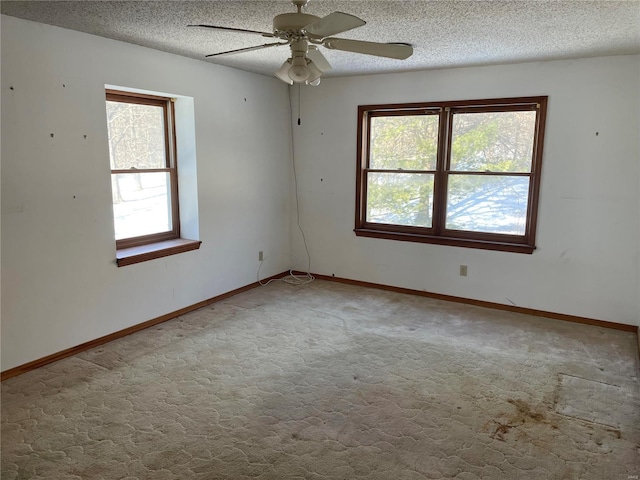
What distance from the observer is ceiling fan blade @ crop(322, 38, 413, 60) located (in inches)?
97.7

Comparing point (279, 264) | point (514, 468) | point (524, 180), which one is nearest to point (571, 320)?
point (524, 180)

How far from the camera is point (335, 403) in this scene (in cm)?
286

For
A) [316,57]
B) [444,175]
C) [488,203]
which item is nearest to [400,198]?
[444,175]

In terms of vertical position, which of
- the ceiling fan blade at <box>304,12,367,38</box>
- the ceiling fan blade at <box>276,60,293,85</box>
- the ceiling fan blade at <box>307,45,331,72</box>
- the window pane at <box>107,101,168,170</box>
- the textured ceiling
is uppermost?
the textured ceiling

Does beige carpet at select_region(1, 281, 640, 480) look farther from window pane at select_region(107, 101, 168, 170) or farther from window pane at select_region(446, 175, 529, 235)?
window pane at select_region(107, 101, 168, 170)

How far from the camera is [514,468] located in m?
2.29

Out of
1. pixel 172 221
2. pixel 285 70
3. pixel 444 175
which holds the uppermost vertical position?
pixel 285 70

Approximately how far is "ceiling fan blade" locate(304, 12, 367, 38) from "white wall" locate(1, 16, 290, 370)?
1954 millimetres

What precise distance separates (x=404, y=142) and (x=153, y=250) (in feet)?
9.05

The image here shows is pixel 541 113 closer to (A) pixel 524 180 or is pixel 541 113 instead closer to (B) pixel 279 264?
(A) pixel 524 180

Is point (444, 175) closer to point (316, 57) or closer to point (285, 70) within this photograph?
point (316, 57)

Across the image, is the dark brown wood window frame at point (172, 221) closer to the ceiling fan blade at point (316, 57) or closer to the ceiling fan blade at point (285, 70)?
the ceiling fan blade at point (285, 70)

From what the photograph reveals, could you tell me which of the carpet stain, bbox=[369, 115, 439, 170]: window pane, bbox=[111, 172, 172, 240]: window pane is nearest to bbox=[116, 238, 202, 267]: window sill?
bbox=[111, 172, 172, 240]: window pane

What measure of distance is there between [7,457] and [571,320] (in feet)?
14.4
